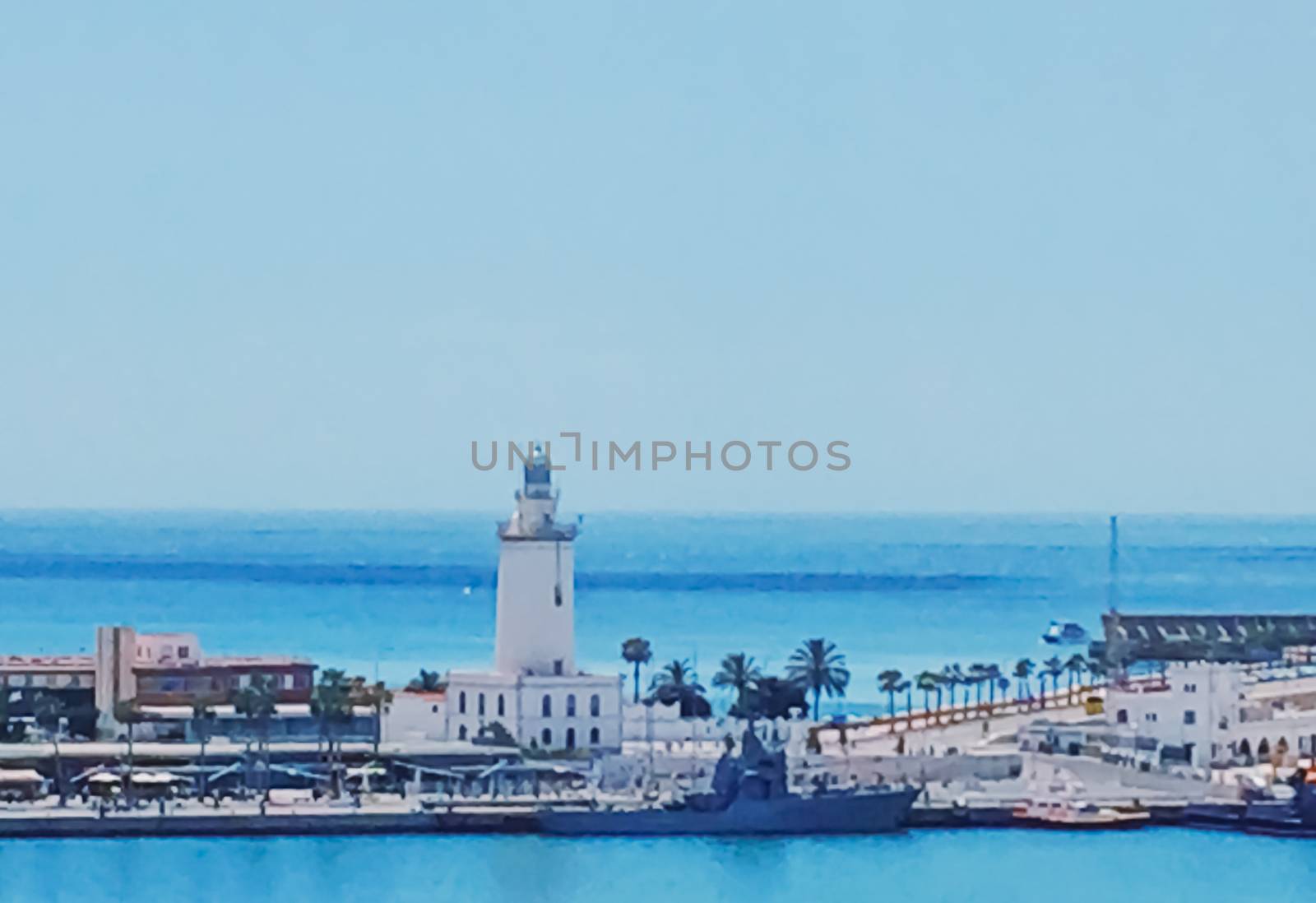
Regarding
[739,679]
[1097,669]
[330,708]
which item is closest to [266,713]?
[330,708]

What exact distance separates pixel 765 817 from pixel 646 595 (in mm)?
68243

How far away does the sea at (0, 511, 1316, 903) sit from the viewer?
30750 millimetres

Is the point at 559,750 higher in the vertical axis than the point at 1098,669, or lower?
lower

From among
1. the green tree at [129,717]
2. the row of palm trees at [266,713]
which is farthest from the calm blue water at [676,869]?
the row of palm trees at [266,713]

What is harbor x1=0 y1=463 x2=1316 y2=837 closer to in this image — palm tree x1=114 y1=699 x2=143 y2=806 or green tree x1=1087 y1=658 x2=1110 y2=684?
palm tree x1=114 y1=699 x2=143 y2=806

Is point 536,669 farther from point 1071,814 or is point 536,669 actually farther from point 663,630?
point 663,630

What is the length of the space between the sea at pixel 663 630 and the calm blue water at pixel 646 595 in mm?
257

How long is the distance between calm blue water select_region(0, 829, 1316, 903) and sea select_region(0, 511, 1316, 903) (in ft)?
0.14

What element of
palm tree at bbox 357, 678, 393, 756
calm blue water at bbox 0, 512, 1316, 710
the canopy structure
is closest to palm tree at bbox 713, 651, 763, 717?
palm tree at bbox 357, 678, 393, 756

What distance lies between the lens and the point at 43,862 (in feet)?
102

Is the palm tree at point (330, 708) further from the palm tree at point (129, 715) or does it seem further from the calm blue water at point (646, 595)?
the calm blue water at point (646, 595)

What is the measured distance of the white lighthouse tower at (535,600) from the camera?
36656 millimetres

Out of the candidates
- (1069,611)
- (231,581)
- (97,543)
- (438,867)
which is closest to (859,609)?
(1069,611)

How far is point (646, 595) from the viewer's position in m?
102
